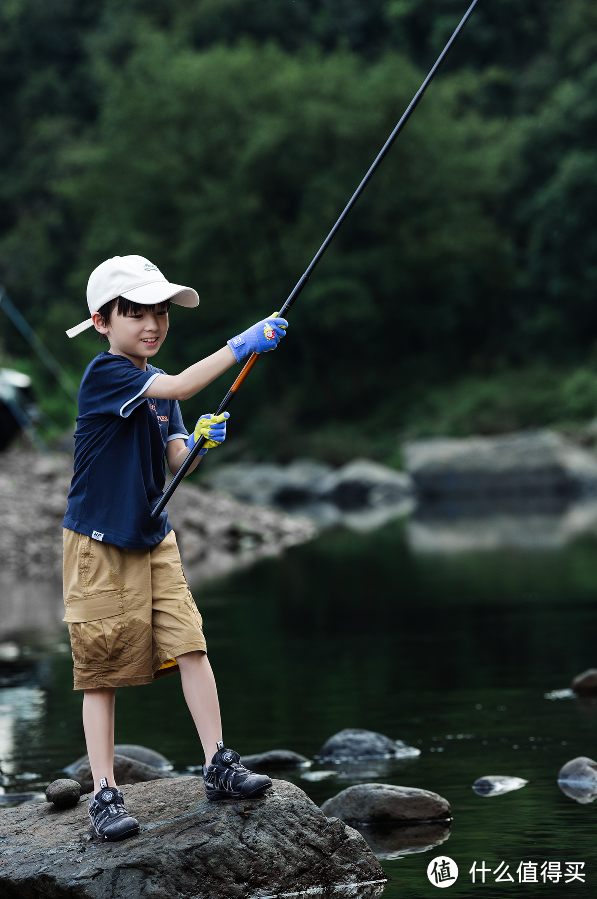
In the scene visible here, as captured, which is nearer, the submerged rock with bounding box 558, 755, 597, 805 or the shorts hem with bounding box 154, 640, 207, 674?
the shorts hem with bounding box 154, 640, 207, 674

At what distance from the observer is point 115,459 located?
3961mm

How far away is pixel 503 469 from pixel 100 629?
27588mm

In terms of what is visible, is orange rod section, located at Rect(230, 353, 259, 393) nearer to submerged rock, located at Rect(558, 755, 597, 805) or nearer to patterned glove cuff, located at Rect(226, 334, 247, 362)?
patterned glove cuff, located at Rect(226, 334, 247, 362)

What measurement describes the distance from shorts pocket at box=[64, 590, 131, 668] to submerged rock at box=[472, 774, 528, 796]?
180 centimetres

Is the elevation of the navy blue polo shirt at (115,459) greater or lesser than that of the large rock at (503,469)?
lesser

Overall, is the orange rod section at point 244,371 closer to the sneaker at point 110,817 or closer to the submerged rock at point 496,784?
the sneaker at point 110,817

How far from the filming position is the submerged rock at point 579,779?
4.97 meters

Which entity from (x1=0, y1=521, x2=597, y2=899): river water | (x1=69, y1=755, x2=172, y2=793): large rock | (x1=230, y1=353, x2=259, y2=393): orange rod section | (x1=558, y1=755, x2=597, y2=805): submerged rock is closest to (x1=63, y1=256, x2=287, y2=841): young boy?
(x1=230, y1=353, x2=259, y2=393): orange rod section

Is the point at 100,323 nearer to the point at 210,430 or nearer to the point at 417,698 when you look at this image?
the point at 210,430

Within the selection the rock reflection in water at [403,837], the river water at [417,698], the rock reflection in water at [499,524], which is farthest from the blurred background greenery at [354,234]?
the rock reflection in water at [403,837]

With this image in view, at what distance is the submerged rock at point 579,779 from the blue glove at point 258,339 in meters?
2.21

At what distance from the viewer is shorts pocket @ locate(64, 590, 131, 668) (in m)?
3.97

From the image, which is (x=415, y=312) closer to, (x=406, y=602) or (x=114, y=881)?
(x=406, y=602)

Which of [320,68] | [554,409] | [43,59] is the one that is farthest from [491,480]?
[43,59]
